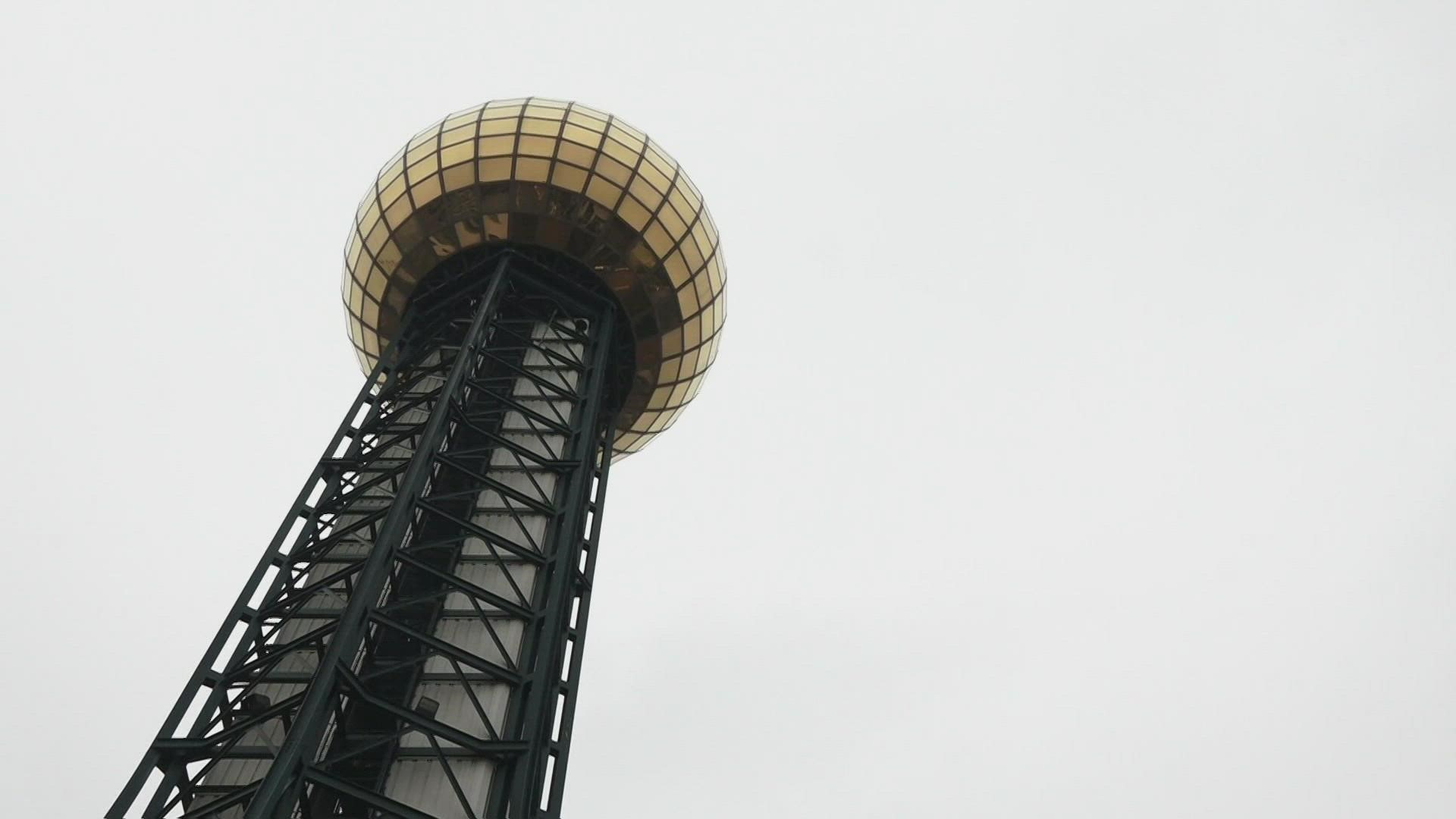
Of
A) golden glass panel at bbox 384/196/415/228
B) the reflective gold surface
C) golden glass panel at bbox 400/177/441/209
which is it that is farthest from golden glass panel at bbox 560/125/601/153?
golden glass panel at bbox 384/196/415/228

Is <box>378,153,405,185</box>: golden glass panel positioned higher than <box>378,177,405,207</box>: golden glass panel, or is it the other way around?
<box>378,153,405,185</box>: golden glass panel

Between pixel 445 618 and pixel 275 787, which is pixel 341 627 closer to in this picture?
pixel 275 787

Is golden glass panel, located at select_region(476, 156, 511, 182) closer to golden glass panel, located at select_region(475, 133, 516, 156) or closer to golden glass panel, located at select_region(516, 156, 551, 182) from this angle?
golden glass panel, located at select_region(475, 133, 516, 156)

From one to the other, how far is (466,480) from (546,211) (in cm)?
824

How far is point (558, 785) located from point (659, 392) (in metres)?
15.9

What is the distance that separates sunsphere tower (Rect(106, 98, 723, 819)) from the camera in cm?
1953

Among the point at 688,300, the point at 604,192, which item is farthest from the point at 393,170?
the point at 688,300

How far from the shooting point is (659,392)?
113 feet

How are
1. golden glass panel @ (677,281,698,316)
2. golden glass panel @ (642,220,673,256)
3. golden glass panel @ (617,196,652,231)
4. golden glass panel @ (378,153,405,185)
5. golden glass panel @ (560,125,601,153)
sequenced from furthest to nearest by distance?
golden glass panel @ (677,281,698,316) → golden glass panel @ (378,153,405,185) → golden glass panel @ (642,220,673,256) → golden glass panel @ (617,196,652,231) → golden glass panel @ (560,125,601,153)

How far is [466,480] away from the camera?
27.3 metres

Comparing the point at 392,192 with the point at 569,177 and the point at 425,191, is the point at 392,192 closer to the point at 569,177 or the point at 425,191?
the point at 425,191

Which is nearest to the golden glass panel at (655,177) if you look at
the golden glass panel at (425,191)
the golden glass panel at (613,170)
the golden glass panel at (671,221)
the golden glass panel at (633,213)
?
the golden glass panel at (613,170)

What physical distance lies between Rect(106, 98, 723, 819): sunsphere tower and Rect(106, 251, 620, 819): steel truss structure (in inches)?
2.8

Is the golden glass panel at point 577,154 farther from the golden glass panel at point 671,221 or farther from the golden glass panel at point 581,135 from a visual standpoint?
the golden glass panel at point 671,221
